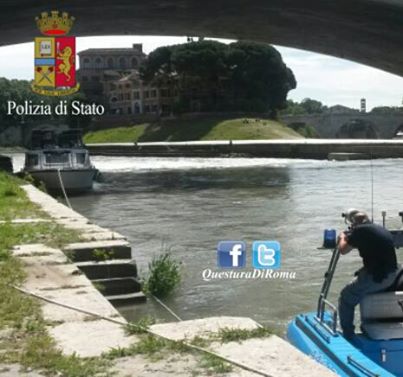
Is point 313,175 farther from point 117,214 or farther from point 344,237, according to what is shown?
point 344,237

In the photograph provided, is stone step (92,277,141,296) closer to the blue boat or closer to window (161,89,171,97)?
the blue boat

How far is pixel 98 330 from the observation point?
604 cm

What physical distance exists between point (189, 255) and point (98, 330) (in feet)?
31.6

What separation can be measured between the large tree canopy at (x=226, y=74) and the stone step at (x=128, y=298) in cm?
8466

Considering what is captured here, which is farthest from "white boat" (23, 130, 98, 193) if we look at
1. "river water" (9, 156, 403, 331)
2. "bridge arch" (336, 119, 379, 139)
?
"bridge arch" (336, 119, 379, 139)

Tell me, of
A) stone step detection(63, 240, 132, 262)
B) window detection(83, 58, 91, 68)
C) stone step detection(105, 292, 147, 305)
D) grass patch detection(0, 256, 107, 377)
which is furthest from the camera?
window detection(83, 58, 91, 68)

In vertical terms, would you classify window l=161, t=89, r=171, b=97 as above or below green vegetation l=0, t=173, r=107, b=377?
above

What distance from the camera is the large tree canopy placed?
94188 millimetres

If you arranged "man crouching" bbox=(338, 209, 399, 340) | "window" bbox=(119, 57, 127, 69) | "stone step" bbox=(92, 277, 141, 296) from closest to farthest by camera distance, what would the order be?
"man crouching" bbox=(338, 209, 399, 340)
"stone step" bbox=(92, 277, 141, 296)
"window" bbox=(119, 57, 127, 69)

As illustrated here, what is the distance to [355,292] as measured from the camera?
632cm

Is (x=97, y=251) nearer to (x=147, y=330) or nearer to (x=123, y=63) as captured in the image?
(x=147, y=330)

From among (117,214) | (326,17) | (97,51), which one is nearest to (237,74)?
(97,51)

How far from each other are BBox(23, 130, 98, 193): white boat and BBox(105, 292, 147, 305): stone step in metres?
22.4

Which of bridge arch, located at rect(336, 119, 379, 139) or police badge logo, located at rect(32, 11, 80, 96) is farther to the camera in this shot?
bridge arch, located at rect(336, 119, 379, 139)
